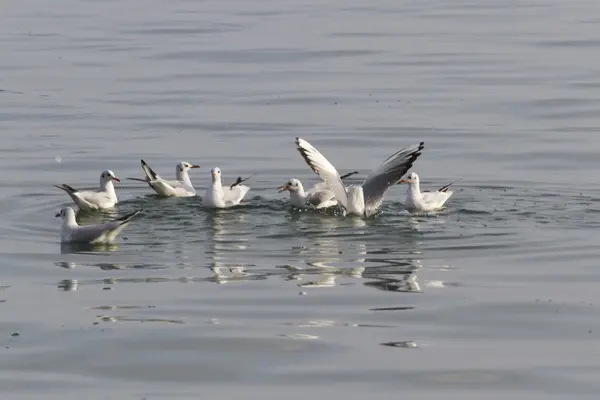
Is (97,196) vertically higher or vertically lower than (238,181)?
lower

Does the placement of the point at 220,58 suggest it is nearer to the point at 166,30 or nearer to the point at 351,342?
the point at 166,30

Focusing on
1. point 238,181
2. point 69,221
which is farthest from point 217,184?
point 69,221

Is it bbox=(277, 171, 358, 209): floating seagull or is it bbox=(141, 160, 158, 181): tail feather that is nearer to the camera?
bbox=(277, 171, 358, 209): floating seagull

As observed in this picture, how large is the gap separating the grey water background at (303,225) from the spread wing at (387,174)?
0.27 m

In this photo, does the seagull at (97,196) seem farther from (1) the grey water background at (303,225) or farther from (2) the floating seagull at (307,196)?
(2) the floating seagull at (307,196)

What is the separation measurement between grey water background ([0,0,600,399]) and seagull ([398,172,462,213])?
166 mm

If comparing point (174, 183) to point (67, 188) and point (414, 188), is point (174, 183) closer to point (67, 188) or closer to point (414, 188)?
point (67, 188)

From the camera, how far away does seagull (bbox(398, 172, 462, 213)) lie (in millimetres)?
17734

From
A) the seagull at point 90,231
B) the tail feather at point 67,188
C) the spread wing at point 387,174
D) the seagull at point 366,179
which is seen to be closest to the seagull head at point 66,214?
the seagull at point 90,231

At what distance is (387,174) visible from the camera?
60.2 feet

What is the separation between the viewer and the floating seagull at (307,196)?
59.7 feet

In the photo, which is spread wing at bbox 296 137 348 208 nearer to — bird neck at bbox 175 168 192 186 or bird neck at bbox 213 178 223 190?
bird neck at bbox 213 178 223 190

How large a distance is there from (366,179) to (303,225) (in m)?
1.65

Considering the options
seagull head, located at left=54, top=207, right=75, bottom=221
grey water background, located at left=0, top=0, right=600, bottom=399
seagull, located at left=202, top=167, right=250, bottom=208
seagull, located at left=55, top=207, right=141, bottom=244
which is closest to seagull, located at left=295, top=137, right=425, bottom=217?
grey water background, located at left=0, top=0, right=600, bottom=399
